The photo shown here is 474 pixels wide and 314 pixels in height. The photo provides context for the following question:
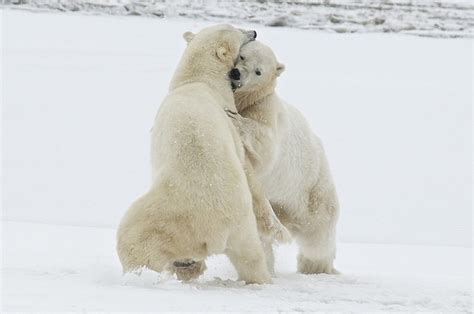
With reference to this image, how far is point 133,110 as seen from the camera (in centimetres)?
1051

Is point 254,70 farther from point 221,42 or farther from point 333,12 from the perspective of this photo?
point 333,12

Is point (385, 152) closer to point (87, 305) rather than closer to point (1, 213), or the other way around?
point (1, 213)

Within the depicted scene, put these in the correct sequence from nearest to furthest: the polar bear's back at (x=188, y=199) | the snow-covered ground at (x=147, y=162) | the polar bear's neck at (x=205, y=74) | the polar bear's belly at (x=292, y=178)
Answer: the polar bear's back at (x=188, y=199)
the snow-covered ground at (x=147, y=162)
the polar bear's neck at (x=205, y=74)
the polar bear's belly at (x=292, y=178)

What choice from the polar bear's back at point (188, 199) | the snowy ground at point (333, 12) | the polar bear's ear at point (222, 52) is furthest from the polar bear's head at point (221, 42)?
the snowy ground at point (333, 12)

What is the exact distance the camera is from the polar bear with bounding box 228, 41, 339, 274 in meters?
3.85

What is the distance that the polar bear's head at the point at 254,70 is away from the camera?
3844mm

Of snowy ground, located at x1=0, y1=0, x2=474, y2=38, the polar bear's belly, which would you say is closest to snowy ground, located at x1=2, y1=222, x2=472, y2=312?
the polar bear's belly

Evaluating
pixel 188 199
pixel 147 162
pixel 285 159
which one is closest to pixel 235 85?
pixel 285 159

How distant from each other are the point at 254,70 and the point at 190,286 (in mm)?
1160

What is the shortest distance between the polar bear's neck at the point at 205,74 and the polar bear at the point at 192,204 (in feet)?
0.74

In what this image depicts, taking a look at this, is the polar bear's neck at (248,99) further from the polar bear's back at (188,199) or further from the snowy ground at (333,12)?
the snowy ground at (333,12)

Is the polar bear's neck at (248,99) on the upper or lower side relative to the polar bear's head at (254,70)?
lower

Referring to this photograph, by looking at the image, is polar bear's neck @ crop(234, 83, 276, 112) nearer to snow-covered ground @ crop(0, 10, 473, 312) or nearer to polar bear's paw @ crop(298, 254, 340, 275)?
snow-covered ground @ crop(0, 10, 473, 312)

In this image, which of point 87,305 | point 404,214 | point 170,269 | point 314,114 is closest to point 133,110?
point 314,114
